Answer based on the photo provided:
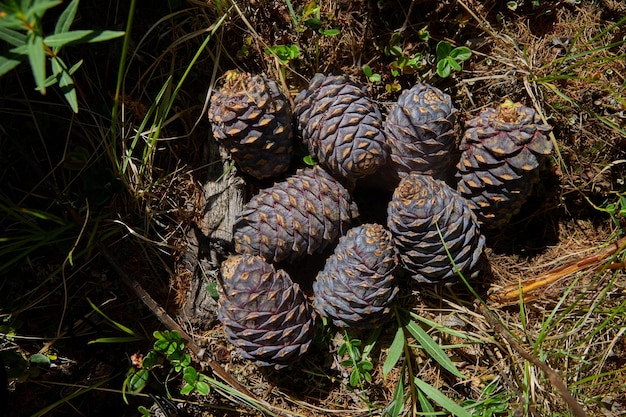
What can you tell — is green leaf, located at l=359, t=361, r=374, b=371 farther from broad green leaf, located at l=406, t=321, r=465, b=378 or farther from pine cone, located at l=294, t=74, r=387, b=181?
pine cone, located at l=294, t=74, r=387, b=181

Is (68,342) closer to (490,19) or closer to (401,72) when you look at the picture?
(401,72)

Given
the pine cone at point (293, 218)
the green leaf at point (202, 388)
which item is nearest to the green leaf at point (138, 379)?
the green leaf at point (202, 388)

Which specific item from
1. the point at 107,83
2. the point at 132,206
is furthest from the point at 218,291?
the point at 107,83

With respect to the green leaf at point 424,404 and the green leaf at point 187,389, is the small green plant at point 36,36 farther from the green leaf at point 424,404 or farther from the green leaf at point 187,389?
the green leaf at point 424,404

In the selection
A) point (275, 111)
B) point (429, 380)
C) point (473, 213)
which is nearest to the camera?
point (275, 111)

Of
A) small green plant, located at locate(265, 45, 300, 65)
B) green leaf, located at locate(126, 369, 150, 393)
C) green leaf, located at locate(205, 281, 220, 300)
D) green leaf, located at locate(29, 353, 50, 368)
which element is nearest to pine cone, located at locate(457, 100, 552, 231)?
small green plant, located at locate(265, 45, 300, 65)

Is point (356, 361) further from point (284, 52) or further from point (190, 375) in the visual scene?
point (284, 52)

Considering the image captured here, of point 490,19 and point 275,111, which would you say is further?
point 490,19
